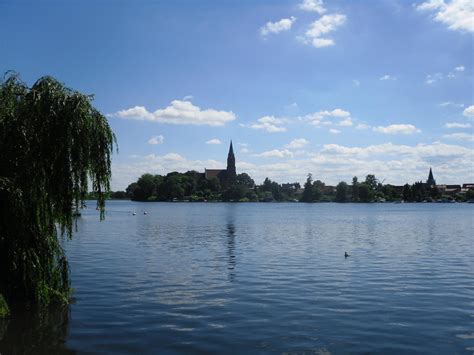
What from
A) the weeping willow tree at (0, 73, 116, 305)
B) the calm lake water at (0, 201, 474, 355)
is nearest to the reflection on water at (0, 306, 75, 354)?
the calm lake water at (0, 201, 474, 355)

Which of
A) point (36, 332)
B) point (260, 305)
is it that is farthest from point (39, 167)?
point (260, 305)

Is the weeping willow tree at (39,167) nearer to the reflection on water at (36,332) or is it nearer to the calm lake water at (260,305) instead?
the reflection on water at (36,332)

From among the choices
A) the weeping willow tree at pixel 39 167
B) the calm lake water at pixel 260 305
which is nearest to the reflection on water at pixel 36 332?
the calm lake water at pixel 260 305

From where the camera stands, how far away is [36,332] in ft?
49.8

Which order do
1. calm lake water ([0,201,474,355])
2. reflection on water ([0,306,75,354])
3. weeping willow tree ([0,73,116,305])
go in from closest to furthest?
reflection on water ([0,306,75,354]) < calm lake water ([0,201,474,355]) < weeping willow tree ([0,73,116,305])

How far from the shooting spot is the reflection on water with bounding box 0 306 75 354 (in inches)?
544

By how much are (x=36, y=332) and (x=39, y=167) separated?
17.1ft

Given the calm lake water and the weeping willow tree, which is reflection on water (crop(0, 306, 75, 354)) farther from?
the weeping willow tree

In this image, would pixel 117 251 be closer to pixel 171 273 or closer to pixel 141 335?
pixel 171 273

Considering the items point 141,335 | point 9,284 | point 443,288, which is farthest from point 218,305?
point 443,288

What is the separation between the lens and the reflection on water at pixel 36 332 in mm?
13828

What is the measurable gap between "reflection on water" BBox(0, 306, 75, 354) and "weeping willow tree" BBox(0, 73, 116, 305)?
0.80m

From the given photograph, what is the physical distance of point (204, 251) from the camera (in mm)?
37969

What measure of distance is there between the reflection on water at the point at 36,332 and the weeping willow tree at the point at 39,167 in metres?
0.80
